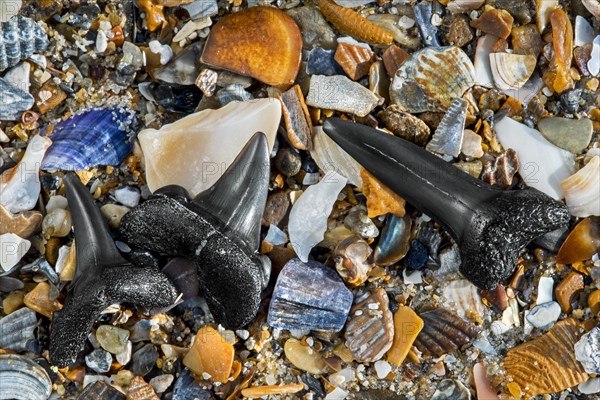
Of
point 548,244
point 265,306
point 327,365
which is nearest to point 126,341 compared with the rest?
point 265,306

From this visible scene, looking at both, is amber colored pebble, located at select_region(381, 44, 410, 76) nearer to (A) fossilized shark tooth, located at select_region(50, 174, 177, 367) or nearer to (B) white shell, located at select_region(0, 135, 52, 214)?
(A) fossilized shark tooth, located at select_region(50, 174, 177, 367)

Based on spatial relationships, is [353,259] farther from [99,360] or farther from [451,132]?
[99,360]

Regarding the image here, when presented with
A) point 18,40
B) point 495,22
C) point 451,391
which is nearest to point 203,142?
point 18,40

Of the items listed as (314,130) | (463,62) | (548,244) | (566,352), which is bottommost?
(566,352)

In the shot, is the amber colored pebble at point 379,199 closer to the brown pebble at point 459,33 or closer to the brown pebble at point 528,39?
the brown pebble at point 459,33

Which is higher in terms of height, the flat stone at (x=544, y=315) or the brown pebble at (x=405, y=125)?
the brown pebble at (x=405, y=125)

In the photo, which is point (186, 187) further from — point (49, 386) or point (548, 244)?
point (548, 244)

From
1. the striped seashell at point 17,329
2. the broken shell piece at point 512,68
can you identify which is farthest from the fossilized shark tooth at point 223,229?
the broken shell piece at point 512,68

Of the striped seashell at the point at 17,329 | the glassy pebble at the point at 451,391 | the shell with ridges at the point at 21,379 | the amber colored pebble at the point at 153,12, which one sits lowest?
the shell with ridges at the point at 21,379
